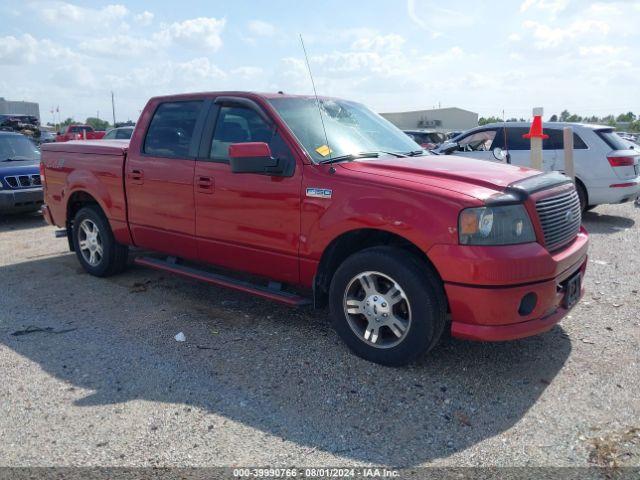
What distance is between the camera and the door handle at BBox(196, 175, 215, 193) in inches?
189

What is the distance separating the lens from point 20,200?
377 inches

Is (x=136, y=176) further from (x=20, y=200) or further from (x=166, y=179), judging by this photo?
(x=20, y=200)

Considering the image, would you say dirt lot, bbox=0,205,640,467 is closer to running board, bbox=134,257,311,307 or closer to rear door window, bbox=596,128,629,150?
running board, bbox=134,257,311,307

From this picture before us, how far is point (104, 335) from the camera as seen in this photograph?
4.62m

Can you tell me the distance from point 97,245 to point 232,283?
2.31 metres

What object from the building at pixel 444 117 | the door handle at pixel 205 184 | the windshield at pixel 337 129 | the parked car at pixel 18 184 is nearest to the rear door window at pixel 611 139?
the windshield at pixel 337 129

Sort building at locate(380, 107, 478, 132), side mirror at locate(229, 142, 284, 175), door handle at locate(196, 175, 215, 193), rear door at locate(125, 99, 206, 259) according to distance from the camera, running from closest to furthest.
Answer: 1. side mirror at locate(229, 142, 284, 175)
2. door handle at locate(196, 175, 215, 193)
3. rear door at locate(125, 99, 206, 259)
4. building at locate(380, 107, 478, 132)

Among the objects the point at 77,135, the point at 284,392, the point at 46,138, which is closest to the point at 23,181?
the point at 284,392

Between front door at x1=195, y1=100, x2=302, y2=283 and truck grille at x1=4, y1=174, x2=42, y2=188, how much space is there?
20.5ft

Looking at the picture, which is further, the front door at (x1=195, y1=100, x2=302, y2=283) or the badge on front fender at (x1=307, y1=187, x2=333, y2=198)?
the front door at (x1=195, y1=100, x2=302, y2=283)

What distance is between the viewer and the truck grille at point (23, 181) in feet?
31.5

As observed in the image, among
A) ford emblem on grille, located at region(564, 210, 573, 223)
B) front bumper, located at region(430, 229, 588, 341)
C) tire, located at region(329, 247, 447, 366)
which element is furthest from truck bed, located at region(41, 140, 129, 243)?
ford emblem on grille, located at region(564, 210, 573, 223)

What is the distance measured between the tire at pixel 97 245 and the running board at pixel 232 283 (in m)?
0.54

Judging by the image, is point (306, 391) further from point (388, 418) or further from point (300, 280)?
point (300, 280)
